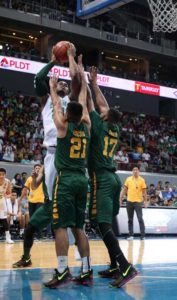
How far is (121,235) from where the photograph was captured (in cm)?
1251

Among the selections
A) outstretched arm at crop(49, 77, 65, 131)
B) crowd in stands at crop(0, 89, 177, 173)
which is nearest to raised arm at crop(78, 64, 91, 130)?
outstretched arm at crop(49, 77, 65, 131)

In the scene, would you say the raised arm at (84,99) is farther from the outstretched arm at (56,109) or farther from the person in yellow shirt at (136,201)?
the person in yellow shirt at (136,201)

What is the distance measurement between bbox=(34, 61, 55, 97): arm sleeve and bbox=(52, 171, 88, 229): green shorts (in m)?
1.07

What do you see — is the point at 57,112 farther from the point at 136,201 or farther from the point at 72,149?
the point at 136,201

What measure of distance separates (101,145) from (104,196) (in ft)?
1.81

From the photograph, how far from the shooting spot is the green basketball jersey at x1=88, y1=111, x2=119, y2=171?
15.6 ft

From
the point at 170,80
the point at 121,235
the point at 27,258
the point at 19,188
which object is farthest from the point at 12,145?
the point at 170,80

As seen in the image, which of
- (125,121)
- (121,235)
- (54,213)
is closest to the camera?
(54,213)

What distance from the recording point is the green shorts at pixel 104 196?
4.54 meters

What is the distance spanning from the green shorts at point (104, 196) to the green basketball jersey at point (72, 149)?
35cm

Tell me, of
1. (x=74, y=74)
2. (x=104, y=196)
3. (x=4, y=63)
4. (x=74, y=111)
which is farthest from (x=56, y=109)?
(x=4, y=63)

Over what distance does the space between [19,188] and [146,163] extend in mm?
Result: 9049

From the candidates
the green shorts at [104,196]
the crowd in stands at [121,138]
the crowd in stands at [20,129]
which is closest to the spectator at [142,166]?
the crowd in stands at [121,138]

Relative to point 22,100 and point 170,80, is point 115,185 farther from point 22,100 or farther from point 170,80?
point 170,80
